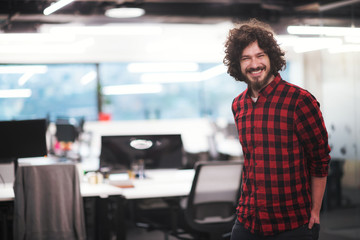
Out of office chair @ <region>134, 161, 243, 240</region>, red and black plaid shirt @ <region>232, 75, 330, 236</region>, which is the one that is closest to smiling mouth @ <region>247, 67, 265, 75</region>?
red and black plaid shirt @ <region>232, 75, 330, 236</region>

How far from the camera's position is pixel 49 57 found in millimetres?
9297

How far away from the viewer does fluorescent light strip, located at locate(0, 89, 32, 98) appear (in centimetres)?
953

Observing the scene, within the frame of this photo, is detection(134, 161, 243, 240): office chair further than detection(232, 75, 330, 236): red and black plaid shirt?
Yes

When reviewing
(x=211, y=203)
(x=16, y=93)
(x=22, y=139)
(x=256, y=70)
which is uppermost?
(x=16, y=93)

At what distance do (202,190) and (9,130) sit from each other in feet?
5.74

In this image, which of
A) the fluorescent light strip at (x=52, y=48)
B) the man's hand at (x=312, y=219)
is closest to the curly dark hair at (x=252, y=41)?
the man's hand at (x=312, y=219)

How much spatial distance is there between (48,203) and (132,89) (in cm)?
745

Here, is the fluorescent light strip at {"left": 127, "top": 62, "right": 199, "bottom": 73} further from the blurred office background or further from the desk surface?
the desk surface

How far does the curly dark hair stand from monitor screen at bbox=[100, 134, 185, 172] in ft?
6.17

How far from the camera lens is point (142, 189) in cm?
371

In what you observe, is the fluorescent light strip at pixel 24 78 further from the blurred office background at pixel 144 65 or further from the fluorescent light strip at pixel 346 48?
the fluorescent light strip at pixel 346 48

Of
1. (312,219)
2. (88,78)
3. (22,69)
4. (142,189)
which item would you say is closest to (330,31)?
(142,189)

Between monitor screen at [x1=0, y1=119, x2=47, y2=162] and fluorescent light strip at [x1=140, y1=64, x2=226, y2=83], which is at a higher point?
fluorescent light strip at [x1=140, y1=64, x2=226, y2=83]

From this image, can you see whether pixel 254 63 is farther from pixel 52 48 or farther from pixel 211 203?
pixel 52 48
